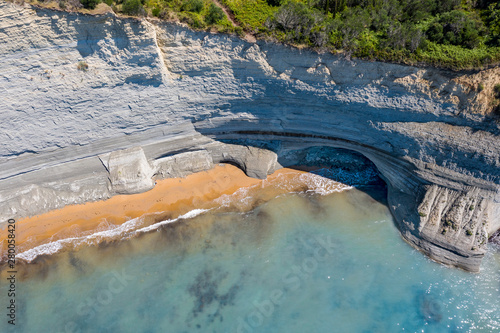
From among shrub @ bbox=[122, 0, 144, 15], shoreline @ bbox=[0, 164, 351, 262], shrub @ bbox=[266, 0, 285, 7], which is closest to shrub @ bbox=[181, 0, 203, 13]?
shrub @ bbox=[122, 0, 144, 15]

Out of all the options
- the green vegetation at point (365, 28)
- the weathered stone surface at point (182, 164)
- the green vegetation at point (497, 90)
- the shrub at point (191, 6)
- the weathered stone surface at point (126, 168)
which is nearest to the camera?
the green vegetation at point (497, 90)

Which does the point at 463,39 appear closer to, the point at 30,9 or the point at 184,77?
the point at 184,77

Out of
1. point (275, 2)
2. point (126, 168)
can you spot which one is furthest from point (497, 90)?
point (126, 168)

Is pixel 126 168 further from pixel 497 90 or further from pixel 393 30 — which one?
pixel 497 90

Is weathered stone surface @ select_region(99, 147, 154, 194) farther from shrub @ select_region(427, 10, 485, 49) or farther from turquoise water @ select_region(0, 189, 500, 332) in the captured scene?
shrub @ select_region(427, 10, 485, 49)

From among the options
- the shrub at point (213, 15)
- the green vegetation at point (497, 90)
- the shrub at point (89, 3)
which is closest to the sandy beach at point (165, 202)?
the shrub at point (213, 15)

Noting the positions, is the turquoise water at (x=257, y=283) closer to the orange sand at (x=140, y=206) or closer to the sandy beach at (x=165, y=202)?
the sandy beach at (x=165, y=202)
